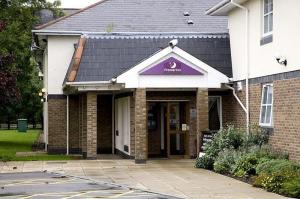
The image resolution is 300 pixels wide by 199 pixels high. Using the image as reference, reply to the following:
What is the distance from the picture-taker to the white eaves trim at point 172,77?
2148cm

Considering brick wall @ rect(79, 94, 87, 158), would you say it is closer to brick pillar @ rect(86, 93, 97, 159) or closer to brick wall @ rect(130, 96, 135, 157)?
brick pillar @ rect(86, 93, 97, 159)

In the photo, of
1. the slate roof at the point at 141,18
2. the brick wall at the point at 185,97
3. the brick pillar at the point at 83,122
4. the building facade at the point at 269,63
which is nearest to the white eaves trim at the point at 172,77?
the building facade at the point at 269,63

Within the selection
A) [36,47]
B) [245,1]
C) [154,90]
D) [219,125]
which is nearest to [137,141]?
[154,90]

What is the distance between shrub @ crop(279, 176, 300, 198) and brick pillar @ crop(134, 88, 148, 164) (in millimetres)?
8064

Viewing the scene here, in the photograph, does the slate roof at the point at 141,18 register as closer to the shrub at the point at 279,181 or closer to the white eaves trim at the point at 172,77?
the white eaves trim at the point at 172,77

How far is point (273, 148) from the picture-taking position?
60.1 feet

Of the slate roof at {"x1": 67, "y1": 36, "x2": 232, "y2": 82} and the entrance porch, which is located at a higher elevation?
the slate roof at {"x1": 67, "y1": 36, "x2": 232, "y2": 82}

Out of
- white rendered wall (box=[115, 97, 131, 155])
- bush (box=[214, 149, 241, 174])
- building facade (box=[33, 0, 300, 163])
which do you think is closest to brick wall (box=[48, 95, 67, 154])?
building facade (box=[33, 0, 300, 163])

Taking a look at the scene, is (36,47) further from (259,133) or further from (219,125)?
(259,133)

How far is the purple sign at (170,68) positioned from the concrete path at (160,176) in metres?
3.11

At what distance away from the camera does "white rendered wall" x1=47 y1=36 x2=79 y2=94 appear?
27.8 meters

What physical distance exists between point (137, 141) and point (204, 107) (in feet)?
8.90

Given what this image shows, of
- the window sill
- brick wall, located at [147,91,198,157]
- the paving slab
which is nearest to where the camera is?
the paving slab

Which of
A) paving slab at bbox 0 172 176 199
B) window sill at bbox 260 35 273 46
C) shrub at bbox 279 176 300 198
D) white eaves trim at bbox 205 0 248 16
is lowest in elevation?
paving slab at bbox 0 172 176 199
